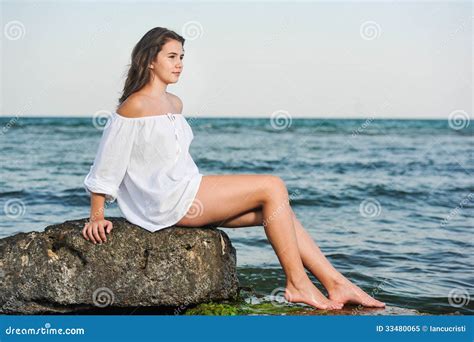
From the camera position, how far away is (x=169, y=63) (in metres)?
4.85

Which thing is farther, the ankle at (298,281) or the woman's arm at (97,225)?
the ankle at (298,281)

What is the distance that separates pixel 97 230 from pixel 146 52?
4.31 feet

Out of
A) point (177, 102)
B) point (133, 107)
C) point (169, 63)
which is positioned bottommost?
point (133, 107)

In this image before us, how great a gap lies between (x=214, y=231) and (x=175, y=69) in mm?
1203

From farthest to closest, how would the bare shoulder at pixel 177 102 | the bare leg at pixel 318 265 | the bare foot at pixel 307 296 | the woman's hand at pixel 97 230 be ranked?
1. the bare shoulder at pixel 177 102
2. the bare leg at pixel 318 265
3. the bare foot at pixel 307 296
4. the woman's hand at pixel 97 230

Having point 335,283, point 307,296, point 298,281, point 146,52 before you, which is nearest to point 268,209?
point 298,281

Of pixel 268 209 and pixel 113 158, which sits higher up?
pixel 113 158

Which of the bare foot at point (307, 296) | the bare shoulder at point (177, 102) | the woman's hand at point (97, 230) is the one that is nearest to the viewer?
the woman's hand at point (97, 230)

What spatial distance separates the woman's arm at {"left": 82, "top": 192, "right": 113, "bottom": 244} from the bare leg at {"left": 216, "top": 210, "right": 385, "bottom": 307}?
82cm

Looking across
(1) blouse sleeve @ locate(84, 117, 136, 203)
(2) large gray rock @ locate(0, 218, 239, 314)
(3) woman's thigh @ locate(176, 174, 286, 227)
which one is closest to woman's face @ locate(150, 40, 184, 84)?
(1) blouse sleeve @ locate(84, 117, 136, 203)

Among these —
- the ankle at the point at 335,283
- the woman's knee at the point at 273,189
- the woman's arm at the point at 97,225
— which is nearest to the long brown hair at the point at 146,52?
the woman's arm at the point at 97,225

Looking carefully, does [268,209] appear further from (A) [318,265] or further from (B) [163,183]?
(B) [163,183]

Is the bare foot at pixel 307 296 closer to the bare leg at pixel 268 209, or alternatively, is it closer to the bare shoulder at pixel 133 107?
the bare leg at pixel 268 209

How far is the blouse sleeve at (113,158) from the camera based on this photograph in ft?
15.3
